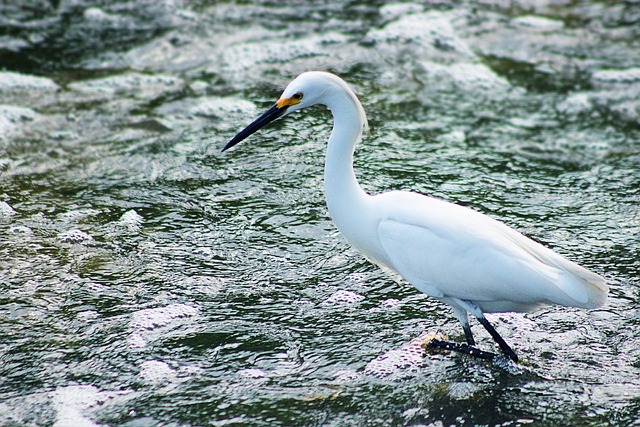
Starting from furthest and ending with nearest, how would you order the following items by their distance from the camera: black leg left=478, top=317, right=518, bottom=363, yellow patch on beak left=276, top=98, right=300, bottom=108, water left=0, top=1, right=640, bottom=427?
yellow patch on beak left=276, top=98, right=300, bottom=108 < black leg left=478, top=317, right=518, bottom=363 < water left=0, top=1, right=640, bottom=427

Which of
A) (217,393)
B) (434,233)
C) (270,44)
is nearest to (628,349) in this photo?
(434,233)

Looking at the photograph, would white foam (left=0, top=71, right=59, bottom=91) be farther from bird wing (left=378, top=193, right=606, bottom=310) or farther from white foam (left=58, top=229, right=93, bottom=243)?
bird wing (left=378, top=193, right=606, bottom=310)

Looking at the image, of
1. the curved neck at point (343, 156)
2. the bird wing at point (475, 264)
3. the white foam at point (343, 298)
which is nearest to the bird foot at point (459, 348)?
the bird wing at point (475, 264)

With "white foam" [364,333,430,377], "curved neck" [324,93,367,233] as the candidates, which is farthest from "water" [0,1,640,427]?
"curved neck" [324,93,367,233]

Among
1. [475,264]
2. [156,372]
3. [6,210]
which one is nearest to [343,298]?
[475,264]

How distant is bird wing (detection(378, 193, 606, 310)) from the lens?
3520 millimetres

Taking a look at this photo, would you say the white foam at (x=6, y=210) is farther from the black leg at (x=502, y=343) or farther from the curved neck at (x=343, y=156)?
the black leg at (x=502, y=343)

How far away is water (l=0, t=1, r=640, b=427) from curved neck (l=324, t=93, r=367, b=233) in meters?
0.61

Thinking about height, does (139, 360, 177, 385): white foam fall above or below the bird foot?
below

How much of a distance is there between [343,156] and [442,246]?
0.65 m

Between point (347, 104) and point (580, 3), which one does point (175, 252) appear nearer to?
point (347, 104)

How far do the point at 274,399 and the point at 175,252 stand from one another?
1445mm

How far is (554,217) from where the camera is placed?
16.3 ft

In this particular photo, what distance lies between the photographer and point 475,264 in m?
3.56
